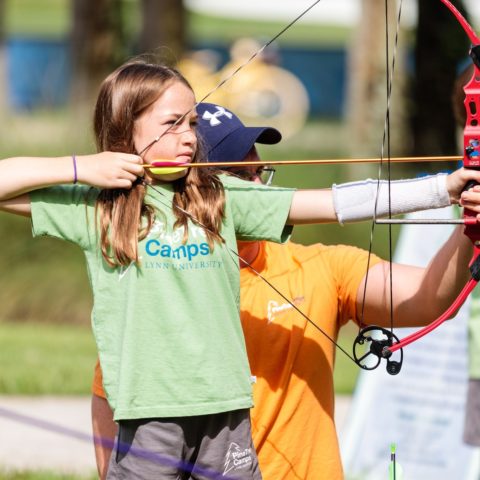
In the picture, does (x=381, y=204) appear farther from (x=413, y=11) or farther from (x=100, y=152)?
(x=413, y=11)

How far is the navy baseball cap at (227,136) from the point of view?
10.9 feet

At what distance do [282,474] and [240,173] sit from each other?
812 mm

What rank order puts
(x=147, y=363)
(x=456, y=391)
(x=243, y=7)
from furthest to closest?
(x=243, y=7) → (x=456, y=391) → (x=147, y=363)

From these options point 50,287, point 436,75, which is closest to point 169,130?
point 50,287

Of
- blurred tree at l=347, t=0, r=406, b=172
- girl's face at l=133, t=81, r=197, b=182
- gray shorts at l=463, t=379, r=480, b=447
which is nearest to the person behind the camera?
girl's face at l=133, t=81, r=197, b=182

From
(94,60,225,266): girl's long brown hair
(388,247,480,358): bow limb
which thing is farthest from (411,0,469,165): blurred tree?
(94,60,225,266): girl's long brown hair

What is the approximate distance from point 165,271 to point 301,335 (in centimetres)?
52

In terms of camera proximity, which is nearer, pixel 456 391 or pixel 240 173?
pixel 240 173

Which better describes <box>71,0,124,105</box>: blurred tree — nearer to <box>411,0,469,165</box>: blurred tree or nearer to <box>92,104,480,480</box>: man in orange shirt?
<box>411,0,469,165</box>: blurred tree

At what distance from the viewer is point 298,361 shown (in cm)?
324

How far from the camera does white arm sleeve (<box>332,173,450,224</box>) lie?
9.25 ft

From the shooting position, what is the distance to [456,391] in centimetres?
535

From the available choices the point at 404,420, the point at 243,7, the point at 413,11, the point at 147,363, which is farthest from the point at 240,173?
the point at 243,7

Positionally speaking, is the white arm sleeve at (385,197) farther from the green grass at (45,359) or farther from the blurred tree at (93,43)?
the blurred tree at (93,43)
